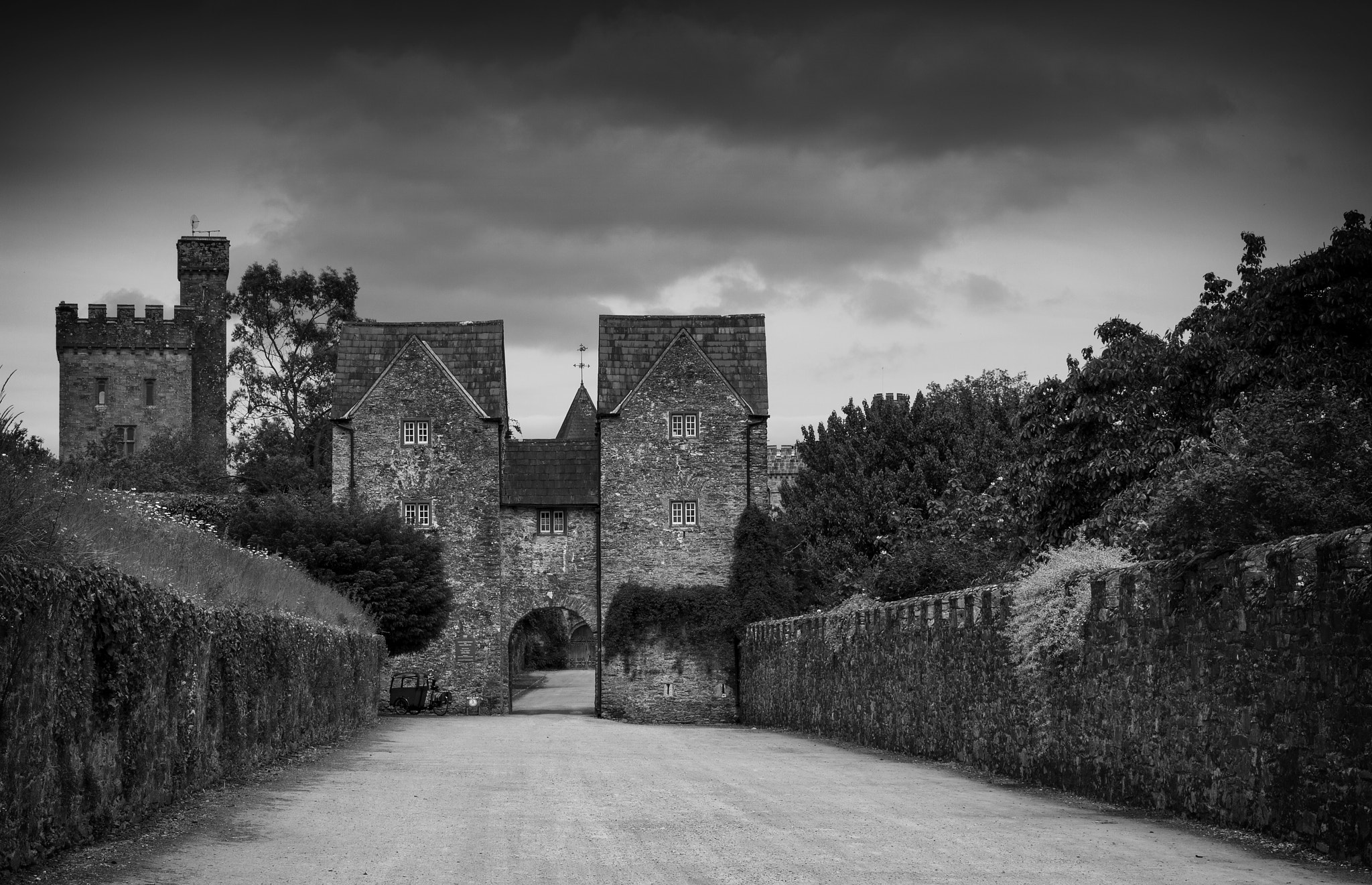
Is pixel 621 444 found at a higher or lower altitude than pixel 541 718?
higher

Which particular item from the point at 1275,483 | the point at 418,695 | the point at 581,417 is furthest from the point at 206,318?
the point at 1275,483

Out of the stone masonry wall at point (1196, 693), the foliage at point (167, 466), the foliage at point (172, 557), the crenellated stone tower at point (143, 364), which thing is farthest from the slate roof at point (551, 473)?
the crenellated stone tower at point (143, 364)

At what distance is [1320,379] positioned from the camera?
82.7 feet

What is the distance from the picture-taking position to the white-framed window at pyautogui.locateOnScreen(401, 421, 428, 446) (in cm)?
4916

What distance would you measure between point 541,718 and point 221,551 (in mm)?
21151

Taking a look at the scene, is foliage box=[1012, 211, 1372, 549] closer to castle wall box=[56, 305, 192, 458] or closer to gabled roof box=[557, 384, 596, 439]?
gabled roof box=[557, 384, 596, 439]

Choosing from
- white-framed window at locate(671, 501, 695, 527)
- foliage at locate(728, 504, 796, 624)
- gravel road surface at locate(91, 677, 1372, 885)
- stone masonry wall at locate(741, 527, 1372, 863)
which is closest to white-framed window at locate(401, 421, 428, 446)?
white-framed window at locate(671, 501, 695, 527)

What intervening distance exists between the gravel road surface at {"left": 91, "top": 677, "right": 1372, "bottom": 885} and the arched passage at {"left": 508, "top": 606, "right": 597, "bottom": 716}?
30.6m

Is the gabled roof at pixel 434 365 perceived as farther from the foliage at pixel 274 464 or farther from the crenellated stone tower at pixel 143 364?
the crenellated stone tower at pixel 143 364

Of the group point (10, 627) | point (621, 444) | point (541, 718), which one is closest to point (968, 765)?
point (10, 627)

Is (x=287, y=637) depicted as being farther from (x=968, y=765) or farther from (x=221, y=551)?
(x=968, y=765)

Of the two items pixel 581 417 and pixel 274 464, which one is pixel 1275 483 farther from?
pixel 581 417

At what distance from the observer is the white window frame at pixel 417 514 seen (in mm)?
48781

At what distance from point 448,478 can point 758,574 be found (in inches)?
427
